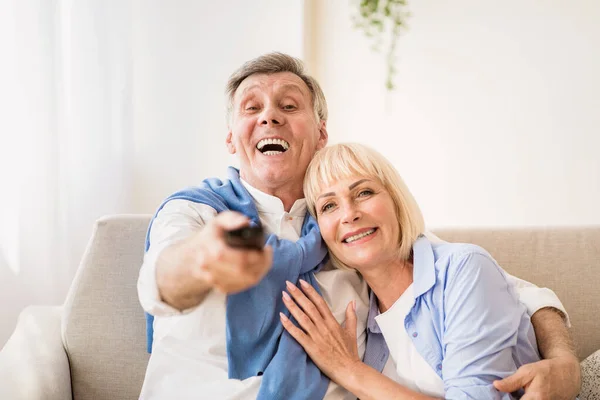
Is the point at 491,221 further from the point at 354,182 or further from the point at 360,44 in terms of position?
the point at 354,182

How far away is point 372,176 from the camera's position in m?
1.54

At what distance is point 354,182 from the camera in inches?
59.6

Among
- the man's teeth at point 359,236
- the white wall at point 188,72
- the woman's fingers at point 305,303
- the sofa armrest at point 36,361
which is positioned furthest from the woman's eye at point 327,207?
the white wall at point 188,72

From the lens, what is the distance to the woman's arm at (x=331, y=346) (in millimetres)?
1361

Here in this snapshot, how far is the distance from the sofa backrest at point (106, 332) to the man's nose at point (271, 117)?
56 cm

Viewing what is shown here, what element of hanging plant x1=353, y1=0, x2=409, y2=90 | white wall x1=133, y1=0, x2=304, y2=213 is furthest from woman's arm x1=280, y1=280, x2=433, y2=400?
hanging plant x1=353, y1=0, x2=409, y2=90

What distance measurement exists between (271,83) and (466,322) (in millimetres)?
841

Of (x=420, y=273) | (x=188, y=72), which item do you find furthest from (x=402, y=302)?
(x=188, y=72)

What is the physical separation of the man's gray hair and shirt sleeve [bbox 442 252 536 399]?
680mm

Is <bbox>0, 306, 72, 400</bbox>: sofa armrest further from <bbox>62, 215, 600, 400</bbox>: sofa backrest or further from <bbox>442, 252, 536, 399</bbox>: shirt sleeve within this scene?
<bbox>442, 252, 536, 399</bbox>: shirt sleeve

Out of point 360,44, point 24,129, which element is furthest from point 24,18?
point 360,44

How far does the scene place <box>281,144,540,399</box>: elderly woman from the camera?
1306mm

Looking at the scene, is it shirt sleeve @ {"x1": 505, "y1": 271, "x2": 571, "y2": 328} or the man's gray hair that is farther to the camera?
the man's gray hair

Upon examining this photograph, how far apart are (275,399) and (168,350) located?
11.3 inches
